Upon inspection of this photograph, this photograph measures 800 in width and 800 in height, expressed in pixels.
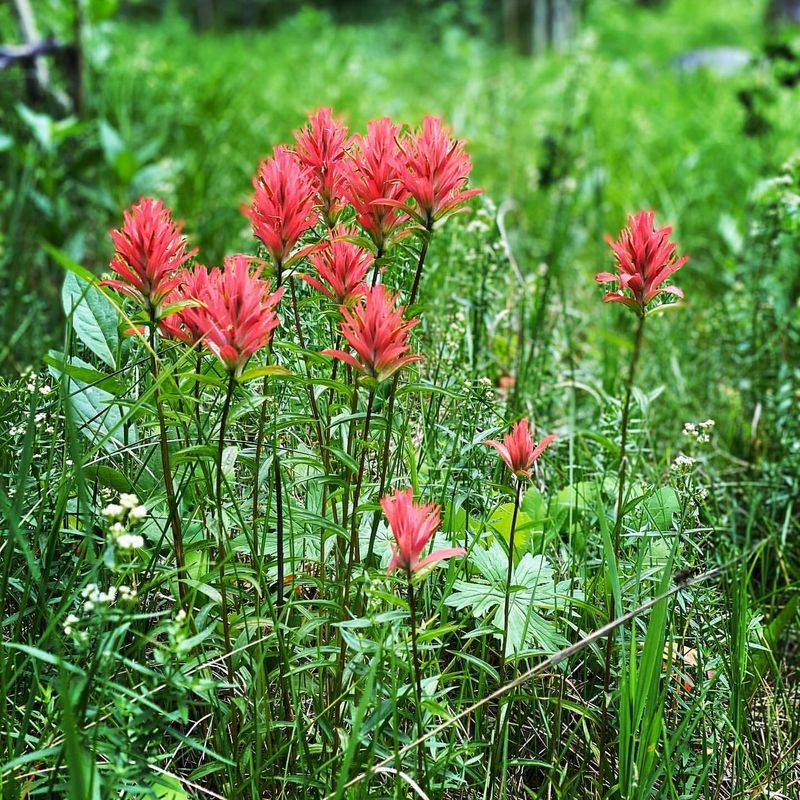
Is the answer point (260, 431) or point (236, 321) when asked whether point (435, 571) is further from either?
point (236, 321)

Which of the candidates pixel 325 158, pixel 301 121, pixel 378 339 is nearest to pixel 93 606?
pixel 378 339

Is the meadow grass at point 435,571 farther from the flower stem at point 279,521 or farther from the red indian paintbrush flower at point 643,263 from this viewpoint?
the red indian paintbrush flower at point 643,263

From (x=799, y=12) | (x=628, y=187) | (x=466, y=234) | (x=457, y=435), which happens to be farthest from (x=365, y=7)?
(x=457, y=435)

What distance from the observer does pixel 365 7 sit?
13477 millimetres

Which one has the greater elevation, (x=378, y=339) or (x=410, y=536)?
(x=378, y=339)

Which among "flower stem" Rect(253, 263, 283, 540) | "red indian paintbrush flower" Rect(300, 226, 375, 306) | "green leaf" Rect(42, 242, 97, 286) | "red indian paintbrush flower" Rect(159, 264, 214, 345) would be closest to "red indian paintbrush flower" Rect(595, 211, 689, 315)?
"red indian paintbrush flower" Rect(300, 226, 375, 306)

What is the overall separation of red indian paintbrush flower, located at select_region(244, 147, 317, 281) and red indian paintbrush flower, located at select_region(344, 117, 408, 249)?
74 millimetres

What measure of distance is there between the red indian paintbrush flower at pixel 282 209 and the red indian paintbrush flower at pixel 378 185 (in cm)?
7

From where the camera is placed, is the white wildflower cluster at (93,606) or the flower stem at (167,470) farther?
the flower stem at (167,470)

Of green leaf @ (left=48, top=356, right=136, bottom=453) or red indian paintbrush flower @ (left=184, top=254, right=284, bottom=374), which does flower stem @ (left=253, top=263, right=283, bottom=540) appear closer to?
red indian paintbrush flower @ (left=184, top=254, right=284, bottom=374)

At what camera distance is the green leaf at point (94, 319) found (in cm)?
160

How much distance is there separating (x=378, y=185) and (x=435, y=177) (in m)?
0.08

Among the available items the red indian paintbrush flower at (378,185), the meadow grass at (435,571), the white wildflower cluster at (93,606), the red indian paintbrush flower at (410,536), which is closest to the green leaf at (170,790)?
the meadow grass at (435,571)

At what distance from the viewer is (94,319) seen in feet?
5.36
